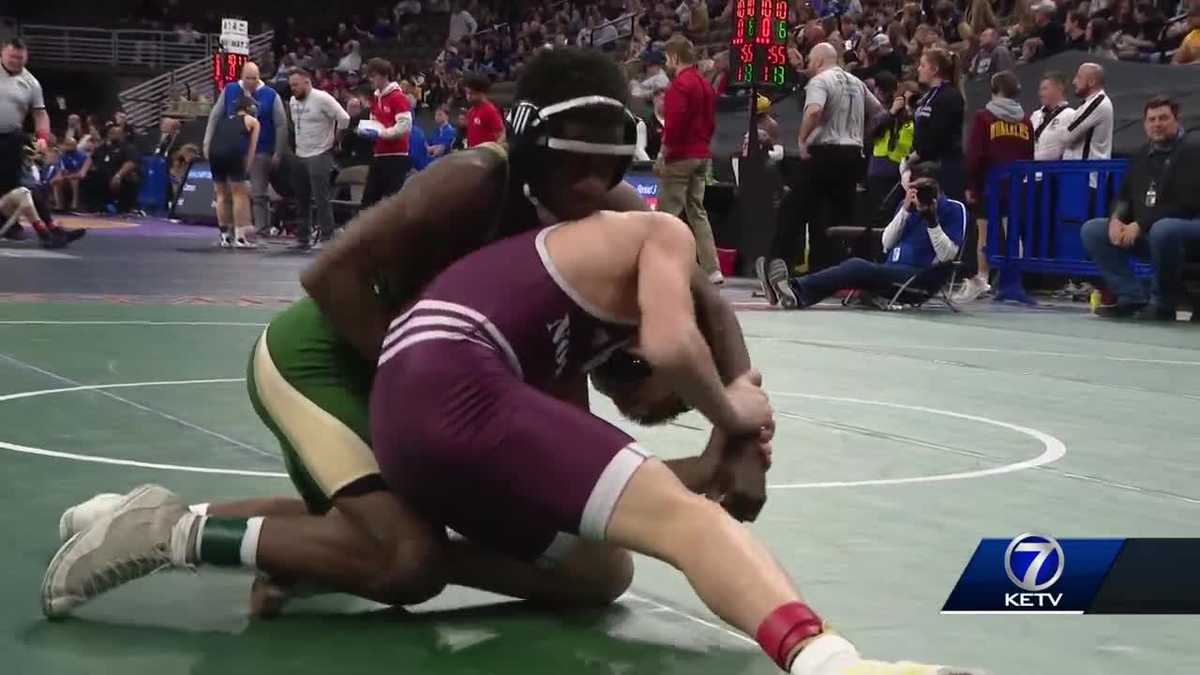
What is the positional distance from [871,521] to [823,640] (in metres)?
1.66

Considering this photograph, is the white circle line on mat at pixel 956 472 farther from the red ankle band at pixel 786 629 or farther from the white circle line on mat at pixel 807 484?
the red ankle band at pixel 786 629

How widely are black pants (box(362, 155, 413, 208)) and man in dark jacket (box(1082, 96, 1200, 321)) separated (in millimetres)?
6412

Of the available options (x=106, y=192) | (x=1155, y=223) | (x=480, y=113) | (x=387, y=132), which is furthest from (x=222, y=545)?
(x=106, y=192)

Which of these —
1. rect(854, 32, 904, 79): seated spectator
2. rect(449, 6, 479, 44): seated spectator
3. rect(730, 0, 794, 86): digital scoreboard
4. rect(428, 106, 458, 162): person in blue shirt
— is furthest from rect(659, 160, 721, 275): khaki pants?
rect(449, 6, 479, 44): seated spectator

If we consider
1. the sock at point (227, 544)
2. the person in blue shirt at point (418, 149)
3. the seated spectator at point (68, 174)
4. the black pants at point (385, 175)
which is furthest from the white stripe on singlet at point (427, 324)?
the seated spectator at point (68, 174)

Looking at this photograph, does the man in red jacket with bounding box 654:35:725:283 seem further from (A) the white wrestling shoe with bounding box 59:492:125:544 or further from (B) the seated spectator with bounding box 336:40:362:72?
(B) the seated spectator with bounding box 336:40:362:72

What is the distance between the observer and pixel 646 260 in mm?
2623

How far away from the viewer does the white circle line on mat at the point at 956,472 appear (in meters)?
4.41

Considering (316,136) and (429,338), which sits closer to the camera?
(429,338)

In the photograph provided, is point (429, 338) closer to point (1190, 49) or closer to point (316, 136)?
point (1190, 49)

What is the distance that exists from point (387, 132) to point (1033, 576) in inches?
484

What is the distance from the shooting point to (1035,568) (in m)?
2.80

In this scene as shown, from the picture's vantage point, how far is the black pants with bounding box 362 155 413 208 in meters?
14.8

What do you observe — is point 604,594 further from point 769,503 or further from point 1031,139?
point 1031,139
